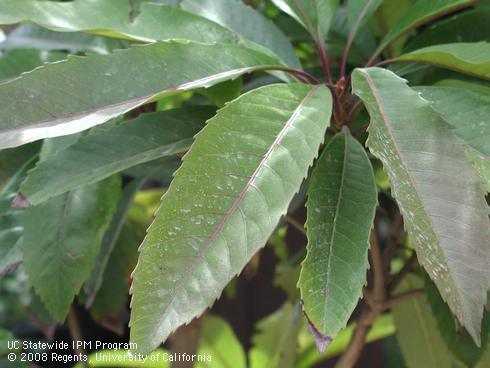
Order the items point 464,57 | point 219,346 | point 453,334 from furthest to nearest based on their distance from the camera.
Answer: point 219,346, point 453,334, point 464,57

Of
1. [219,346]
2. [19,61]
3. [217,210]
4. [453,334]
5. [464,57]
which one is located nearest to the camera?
[217,210]

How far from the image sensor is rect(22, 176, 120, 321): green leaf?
0.59 meters

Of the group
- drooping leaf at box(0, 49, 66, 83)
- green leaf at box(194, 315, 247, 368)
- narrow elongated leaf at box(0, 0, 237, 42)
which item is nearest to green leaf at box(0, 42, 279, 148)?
narrow elongated leaf at box(0, 0, 237, 42)

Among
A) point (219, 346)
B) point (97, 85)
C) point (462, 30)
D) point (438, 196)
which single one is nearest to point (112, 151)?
point (97, 85)

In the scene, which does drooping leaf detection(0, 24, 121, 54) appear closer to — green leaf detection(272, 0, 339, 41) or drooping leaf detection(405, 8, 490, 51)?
green leaf detection(272, 0, 339, 41)

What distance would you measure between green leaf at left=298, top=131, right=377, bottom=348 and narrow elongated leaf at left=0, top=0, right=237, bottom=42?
18cm

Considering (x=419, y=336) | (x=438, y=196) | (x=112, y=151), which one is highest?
(x=438, y=196)

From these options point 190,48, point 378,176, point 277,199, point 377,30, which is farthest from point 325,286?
point 377,30

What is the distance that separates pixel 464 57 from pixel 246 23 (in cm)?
26

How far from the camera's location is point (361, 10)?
A: 667 millimetres

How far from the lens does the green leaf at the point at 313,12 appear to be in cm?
64

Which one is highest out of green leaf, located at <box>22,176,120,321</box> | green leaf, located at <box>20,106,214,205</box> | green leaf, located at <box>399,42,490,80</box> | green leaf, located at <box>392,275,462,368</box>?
green leaf, located at <box>399,42,490,80</box>

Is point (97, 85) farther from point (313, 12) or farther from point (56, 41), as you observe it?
point (56, 41)

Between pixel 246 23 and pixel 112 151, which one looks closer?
pixel 112 151
